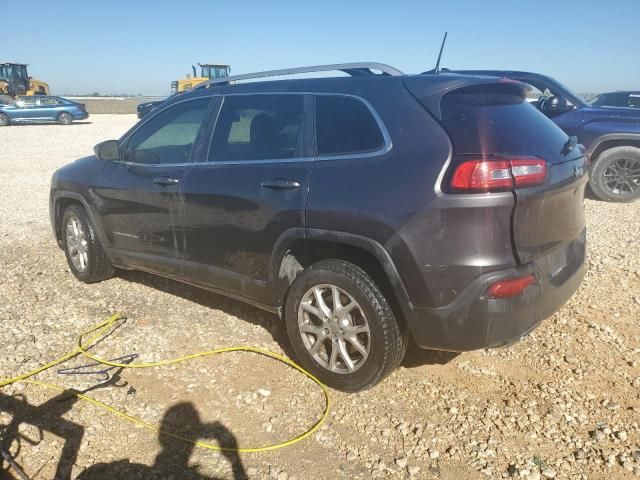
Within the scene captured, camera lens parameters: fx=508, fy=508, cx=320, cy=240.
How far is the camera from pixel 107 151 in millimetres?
4145

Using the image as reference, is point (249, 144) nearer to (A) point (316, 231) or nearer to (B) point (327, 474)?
(A) point (316, 231)

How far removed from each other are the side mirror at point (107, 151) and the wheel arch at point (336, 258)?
1.93m

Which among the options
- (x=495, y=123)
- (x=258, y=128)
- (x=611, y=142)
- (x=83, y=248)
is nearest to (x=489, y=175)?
(x=495, y=123)

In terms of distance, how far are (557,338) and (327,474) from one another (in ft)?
6.66

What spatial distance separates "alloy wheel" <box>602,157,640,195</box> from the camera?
7.47m

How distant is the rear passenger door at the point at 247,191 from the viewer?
118 inches

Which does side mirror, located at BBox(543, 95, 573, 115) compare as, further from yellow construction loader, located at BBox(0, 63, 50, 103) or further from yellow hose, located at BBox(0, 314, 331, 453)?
yellow construction loader, located at BBox(0, 63, 50, 103)

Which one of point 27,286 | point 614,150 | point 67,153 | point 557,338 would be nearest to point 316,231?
point 557,338

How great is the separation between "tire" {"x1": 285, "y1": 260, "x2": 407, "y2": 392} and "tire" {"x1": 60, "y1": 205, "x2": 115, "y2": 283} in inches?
88.6

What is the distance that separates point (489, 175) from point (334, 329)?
1220 millimetres

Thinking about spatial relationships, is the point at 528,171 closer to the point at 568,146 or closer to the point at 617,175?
the point at 568,146

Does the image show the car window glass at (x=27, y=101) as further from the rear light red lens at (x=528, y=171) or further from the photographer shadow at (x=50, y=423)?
the rear light red lens at (x=528, y=171)

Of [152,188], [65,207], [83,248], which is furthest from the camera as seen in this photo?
[65,207]

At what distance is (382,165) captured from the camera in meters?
2.63
